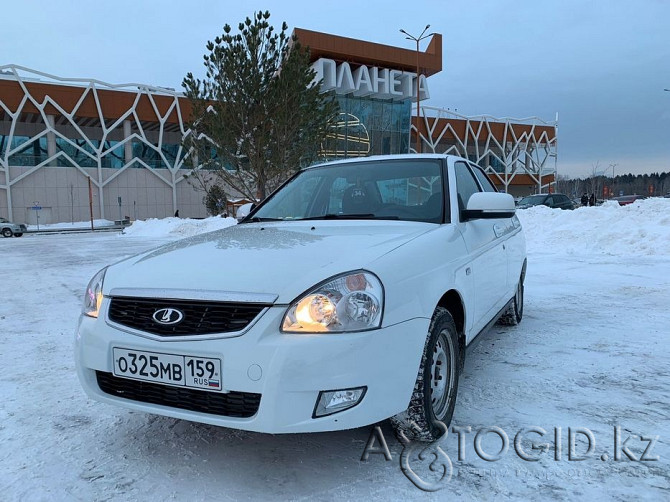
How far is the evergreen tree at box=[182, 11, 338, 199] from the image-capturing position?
12.7 m

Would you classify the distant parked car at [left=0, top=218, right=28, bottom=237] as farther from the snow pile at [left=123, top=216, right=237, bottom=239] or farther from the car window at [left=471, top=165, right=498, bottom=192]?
the car window at [left=471, top=165, right=498, bottom=192]

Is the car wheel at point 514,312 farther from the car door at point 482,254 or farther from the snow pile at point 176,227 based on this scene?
the snow pile at point 176,227

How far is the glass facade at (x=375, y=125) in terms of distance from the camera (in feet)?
143

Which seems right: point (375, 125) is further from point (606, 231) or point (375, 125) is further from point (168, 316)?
point (168, 316)

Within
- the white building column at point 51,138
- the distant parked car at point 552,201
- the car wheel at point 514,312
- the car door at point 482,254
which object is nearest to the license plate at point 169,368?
the car door at point 482,254

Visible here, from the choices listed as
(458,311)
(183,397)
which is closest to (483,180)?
(458,311)

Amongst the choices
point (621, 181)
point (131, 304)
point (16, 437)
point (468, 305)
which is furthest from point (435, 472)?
point (621, 181)

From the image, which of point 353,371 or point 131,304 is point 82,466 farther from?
point 353,371

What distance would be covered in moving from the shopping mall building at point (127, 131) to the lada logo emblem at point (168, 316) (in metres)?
37.9

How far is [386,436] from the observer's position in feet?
8.27

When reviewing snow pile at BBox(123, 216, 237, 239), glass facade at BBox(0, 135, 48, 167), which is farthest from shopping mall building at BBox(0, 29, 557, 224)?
snow pile at BBox(123, 216, 237, 239)

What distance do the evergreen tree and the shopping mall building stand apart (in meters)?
25.7

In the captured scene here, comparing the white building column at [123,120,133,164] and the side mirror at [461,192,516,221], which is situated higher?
the white building column at [123,120,133,164]

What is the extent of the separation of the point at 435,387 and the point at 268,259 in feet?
3.52
